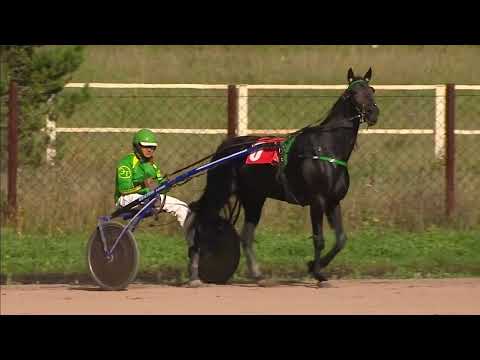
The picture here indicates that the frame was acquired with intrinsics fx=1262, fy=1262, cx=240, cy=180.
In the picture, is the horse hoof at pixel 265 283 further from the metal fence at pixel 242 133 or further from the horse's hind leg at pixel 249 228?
the metal fence at pixel 242 133

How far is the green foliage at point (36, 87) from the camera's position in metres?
16.0

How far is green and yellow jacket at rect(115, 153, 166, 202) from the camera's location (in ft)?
39.5

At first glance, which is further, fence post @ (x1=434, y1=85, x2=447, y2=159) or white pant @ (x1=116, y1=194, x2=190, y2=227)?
fence post @ (x1=434, y1=85, x2=447, y2=159)

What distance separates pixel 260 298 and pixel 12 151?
17.9ft

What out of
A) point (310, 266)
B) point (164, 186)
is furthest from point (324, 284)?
point (164, 186)

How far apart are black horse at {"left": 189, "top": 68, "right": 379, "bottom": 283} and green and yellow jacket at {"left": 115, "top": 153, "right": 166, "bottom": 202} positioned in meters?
0.59

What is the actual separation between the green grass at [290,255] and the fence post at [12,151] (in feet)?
1.39

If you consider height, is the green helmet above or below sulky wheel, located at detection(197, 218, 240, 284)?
above

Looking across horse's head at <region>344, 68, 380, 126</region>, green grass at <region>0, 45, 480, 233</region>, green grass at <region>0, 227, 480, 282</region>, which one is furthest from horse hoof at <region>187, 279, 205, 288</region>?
green grass at <region>0, 45, 480, 233</region>

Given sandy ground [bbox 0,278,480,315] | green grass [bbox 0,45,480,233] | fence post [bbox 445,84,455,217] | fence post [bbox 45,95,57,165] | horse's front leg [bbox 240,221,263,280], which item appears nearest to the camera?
sandy ground [bbox 0,278,480,315]

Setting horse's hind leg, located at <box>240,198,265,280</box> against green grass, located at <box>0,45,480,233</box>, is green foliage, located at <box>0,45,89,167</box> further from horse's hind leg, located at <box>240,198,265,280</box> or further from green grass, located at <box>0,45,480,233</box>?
horse's hind leg, located at <box>240,198,265,280</box>

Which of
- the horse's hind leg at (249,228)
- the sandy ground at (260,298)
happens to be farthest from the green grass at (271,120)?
the sandy ground at (260,298)

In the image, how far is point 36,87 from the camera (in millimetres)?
16156

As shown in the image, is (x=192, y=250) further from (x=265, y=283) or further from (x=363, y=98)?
(x=363, y=98)
